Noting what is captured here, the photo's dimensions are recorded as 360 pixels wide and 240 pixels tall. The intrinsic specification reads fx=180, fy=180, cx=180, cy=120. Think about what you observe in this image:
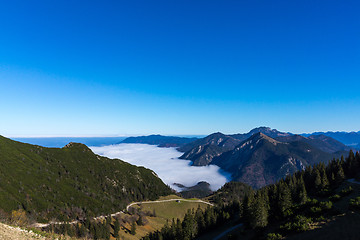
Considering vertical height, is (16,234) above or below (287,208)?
above

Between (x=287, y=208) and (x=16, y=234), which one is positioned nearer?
(x=16, y=234)

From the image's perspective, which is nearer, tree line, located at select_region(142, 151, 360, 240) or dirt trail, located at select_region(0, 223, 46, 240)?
dirt trail, located at select_region(0, 223, 46, 240)

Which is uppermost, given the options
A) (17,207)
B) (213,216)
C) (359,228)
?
(359,228)

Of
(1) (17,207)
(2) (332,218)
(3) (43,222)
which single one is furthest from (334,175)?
(1) (17,207)

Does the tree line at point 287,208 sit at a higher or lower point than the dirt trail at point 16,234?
lower

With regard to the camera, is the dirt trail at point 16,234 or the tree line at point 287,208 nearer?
the dirt trail at point 16,234

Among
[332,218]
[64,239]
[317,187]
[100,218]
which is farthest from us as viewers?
[100,218]

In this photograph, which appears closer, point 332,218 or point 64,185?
point 332,218

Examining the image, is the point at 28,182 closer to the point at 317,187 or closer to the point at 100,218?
the point at 100,218
